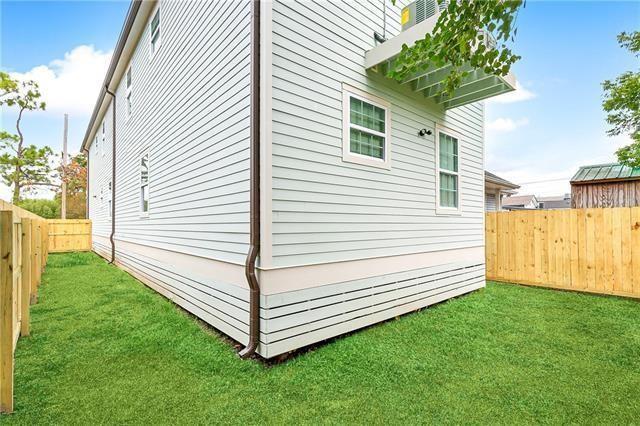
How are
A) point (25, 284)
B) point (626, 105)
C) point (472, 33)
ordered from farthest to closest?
point (626, 105)
point (25, 284)
point (472, 33)

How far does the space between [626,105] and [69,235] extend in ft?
64.3

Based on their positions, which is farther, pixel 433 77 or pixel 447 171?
pixel 447 171

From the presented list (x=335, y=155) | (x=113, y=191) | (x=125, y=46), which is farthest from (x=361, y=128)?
(x=113, y=191)

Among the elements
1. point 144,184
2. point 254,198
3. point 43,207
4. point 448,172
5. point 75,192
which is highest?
point 75,192

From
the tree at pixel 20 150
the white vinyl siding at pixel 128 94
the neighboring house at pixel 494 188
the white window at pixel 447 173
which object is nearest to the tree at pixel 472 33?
the white window at pixel 447 173

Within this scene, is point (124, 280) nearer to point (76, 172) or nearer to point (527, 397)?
point (527, 397)

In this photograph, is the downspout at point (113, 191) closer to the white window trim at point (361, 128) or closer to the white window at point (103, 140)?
the white window at point (103, 140)

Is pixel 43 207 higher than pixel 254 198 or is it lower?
higher

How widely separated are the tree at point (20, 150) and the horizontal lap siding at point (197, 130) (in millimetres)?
15021

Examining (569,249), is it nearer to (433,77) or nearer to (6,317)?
(433,77)

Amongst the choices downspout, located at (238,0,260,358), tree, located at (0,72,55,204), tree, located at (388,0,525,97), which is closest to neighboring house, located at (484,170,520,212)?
tree, located at (388,0,525,97)

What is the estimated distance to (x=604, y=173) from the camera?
417 inches

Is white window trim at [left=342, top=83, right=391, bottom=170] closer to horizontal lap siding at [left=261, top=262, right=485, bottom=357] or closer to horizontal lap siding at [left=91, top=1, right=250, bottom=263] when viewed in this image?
horizontal lap siding at [left=91, top=1, right=250, bottom=263]

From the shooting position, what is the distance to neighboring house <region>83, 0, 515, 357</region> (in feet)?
10.3
